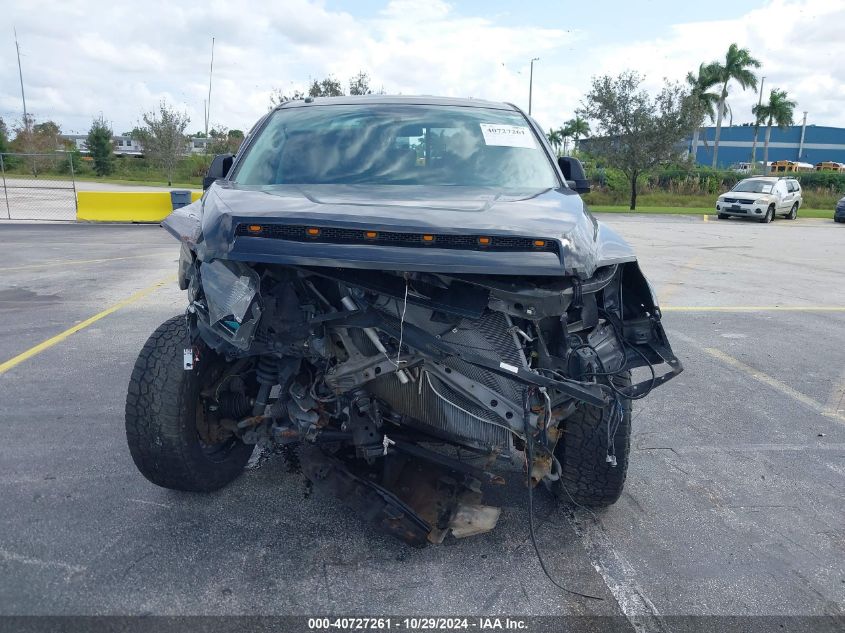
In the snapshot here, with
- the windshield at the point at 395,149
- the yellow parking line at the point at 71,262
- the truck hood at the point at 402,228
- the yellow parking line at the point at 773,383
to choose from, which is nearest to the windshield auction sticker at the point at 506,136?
the windshield at the point at 395,149

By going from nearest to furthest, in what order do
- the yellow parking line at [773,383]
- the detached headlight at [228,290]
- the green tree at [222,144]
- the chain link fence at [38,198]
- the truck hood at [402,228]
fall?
the truck hood at [402,228] < the detached headlight at [228,290] < the yellow parking line at [773,383] < the chain link fence at [38,198] < the green tree at [222,144]

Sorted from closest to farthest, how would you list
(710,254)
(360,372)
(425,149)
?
(360,372), (425,149), (710,254)

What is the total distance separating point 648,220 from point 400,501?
23080mm

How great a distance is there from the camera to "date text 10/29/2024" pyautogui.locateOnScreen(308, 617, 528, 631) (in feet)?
8.20

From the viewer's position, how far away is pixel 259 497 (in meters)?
3.41

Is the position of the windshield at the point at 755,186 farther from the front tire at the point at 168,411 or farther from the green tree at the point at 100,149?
the green tree at the point at 100,149

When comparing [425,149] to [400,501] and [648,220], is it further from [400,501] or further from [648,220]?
[648,220]

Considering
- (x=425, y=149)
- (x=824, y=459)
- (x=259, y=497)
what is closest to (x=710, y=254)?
(x=824, y=459)

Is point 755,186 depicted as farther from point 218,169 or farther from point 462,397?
point 462,397

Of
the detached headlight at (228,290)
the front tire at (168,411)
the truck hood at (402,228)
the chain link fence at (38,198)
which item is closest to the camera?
the truck hood at (402,228)

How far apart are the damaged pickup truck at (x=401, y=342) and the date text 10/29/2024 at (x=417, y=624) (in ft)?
1.33

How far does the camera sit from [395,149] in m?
3.71

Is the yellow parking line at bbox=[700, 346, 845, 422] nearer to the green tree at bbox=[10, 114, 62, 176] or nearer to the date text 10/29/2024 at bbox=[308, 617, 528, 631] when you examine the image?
the date text 10/29/2024 at bbox=[308, 617, 528, 631]

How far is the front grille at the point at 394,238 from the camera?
2.41m
